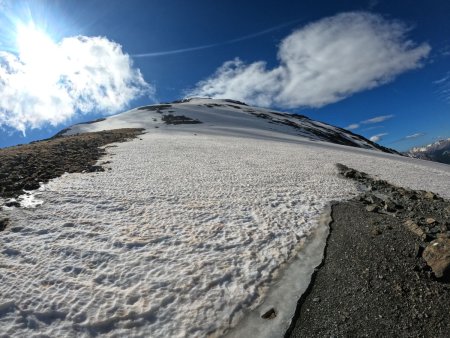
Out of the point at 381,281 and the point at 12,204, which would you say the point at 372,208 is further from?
the point at 12,204

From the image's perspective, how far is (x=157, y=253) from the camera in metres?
11.6

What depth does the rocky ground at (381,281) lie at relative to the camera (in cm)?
832

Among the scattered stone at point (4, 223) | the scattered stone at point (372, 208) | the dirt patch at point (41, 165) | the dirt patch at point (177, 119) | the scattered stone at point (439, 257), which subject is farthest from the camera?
the dirt patch at point (177, 119)

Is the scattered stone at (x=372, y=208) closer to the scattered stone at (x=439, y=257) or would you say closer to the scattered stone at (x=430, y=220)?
the scattered stone at (x=430, y=220)

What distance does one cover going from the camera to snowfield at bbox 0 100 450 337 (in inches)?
339

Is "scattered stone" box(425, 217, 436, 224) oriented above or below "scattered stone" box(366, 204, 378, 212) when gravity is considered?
below

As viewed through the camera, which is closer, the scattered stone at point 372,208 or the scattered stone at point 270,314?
the scattered stone at point 270,314

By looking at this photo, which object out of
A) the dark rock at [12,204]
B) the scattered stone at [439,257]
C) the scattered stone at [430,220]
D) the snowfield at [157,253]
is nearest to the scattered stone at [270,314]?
the snowfield at [157,253]

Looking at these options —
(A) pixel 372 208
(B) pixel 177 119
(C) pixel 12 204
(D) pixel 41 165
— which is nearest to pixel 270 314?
(A) pixel 372 208

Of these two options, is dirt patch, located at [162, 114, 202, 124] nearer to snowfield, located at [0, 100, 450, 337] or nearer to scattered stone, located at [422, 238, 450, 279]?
snowfield, located at [0, 100, 450, 337]

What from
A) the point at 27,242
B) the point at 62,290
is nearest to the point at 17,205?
the point at 27,242

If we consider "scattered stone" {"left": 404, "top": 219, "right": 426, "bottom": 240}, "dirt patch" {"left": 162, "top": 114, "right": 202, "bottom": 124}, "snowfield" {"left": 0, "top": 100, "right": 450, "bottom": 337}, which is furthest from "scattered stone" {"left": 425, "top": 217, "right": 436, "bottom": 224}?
"dirt patch" {"left": 162, "top": 114, "right": 202, "bottom": 124}

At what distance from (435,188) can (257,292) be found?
18.7m

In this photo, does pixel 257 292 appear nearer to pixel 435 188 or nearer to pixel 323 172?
pixel 323 172
